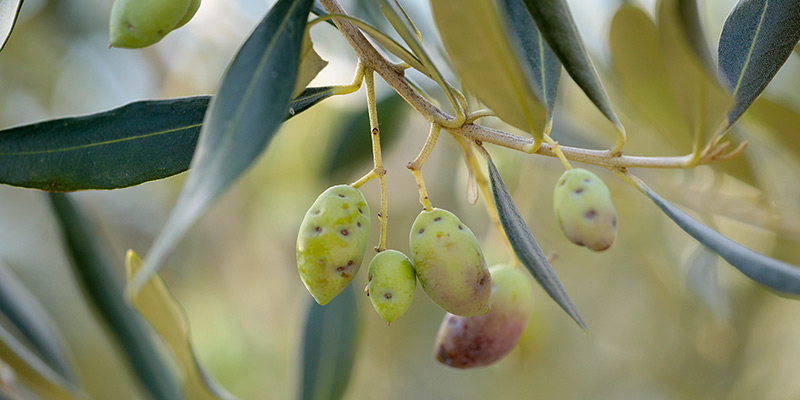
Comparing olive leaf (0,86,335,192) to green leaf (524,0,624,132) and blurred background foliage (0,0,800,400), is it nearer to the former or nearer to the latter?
green leaf (524,0,624,132)

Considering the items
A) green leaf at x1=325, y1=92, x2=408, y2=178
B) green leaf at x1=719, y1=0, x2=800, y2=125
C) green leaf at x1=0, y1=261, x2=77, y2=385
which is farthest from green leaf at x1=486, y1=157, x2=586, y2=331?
green leaf at x1=0, y1=261, x2=77, y2=385

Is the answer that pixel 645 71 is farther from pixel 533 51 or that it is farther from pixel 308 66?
pixel 308 66

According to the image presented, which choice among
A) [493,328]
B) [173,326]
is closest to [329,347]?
[173,326]

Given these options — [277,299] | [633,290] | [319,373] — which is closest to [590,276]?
[633,290]

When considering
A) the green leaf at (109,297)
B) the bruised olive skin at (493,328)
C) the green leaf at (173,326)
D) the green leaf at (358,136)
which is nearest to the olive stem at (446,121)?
the bruised olive skin at (493,328)

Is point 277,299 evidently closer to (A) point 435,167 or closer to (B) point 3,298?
(A) point 435,167
